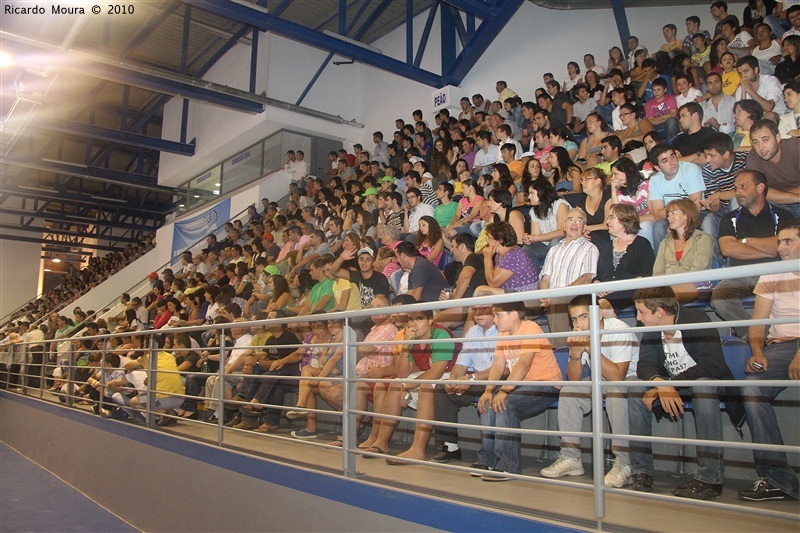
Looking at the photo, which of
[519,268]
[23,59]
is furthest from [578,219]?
[23,59]

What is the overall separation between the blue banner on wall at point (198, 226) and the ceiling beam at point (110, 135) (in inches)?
74.9

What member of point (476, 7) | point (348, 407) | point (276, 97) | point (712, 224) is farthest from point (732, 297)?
point (276, 97)

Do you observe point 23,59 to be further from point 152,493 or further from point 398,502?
point 398,502

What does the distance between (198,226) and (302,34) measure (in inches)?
257

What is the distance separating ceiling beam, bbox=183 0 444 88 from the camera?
8.54m

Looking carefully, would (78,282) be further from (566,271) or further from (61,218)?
(566,271)

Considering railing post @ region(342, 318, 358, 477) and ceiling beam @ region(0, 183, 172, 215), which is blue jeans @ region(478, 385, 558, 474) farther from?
ceiling beam @ region(0, 183, 172, 215)

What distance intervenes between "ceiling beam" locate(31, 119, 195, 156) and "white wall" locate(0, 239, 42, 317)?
10489 mm

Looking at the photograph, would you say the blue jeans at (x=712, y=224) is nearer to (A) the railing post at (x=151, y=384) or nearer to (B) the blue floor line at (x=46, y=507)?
(A) the railing post at (x=151, y=384)

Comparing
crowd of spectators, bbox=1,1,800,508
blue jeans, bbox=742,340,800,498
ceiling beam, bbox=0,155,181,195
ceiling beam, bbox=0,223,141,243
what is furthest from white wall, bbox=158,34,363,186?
blue jeans, bbox=742,340,800,498

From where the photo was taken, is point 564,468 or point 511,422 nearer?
point 564,468

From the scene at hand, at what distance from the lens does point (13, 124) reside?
448 inches

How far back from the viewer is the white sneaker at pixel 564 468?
2826 millimetres

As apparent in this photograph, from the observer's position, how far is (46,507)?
5262 mm
